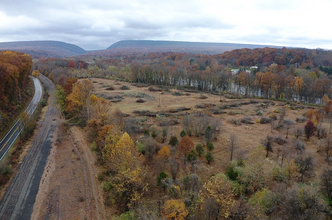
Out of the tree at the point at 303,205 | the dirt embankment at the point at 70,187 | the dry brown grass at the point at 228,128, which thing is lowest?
the dirt embankment at the point at 70,187

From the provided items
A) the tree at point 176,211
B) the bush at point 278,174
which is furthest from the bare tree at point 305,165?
the tree at point 176,211

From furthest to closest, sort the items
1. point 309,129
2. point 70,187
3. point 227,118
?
point 227,118 < point 309,129 < point 70,187

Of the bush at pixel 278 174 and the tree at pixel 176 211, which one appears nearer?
the tree at pixel 176 211

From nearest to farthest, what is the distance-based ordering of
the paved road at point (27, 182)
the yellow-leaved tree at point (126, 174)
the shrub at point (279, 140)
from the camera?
1. the yellow-leaved tree at point (126, 174)
2. the paved road at point (27, 182)
3. the shrub at point (279, 140)

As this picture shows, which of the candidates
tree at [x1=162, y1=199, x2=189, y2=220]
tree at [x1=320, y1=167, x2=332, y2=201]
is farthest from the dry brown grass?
tree at [x1=162, y1=199, x2=189, y2=220]

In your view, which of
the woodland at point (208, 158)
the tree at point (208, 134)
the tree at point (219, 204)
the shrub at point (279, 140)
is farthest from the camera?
the shrub at point (279, 140)

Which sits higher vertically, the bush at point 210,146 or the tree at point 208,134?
the tree at point 208,134

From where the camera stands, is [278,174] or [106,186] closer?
[278,174]

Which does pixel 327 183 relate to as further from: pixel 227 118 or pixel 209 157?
pixel 227 118

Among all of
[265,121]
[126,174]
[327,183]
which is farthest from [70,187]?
[265,121]

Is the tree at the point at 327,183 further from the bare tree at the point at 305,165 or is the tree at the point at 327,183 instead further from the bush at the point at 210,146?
the bush at the point at 210,146
